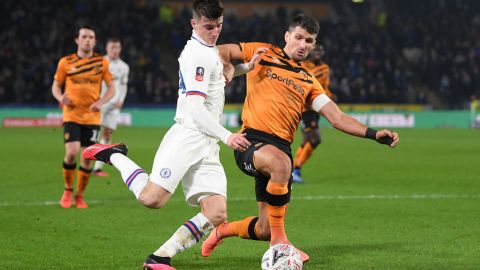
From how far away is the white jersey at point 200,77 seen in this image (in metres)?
6.12

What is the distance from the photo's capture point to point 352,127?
265 inches

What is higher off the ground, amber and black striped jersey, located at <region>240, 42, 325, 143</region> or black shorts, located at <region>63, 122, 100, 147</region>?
amber and black striped jersey, located at <region>240, 42, 325, 143</region>

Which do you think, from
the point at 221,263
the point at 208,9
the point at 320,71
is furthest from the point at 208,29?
the point at 320,71

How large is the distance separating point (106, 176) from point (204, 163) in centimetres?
888

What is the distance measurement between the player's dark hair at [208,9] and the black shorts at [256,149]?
1.15m

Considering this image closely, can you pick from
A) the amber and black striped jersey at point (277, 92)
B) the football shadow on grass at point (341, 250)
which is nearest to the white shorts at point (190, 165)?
the amber and black striped jersey at point (277, 92)

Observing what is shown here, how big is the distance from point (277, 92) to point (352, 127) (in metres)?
0.69

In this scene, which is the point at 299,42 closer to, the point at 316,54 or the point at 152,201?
the point at 152,201

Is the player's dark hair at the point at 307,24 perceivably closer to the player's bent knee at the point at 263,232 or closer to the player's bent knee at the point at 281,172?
the player's bent knee at the point at 281,172

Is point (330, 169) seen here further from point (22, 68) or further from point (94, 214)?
point (22, 68)

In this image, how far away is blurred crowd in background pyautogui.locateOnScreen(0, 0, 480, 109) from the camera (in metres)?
36.1

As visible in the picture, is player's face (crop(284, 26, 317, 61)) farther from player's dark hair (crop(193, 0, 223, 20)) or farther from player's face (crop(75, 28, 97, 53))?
player's face (crop(75, 28, 97, 53))

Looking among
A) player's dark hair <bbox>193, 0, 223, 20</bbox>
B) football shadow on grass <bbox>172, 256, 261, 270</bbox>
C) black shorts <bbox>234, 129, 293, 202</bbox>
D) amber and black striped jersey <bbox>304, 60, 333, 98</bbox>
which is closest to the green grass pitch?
football shadow on grass <bbox>172, 256, 261, 270</bbox>

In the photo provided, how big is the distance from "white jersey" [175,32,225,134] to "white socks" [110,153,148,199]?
0.55 m
